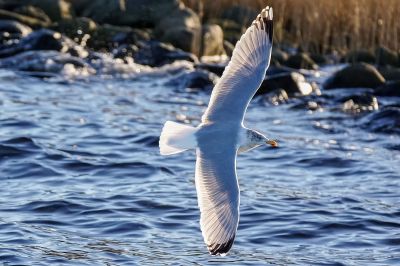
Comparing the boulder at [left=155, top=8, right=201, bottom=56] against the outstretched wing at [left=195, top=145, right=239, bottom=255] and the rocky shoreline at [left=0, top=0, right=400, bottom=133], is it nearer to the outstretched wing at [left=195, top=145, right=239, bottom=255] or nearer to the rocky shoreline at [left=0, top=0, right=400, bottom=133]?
the rocky shoreline at [left=0, top=0, right=400, bottom=133]

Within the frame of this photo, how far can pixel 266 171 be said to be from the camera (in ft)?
32.6

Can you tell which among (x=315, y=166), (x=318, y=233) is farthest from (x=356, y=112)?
(x=318, y=233)

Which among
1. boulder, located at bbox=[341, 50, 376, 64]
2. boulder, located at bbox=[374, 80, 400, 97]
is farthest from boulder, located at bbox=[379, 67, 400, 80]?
boulder, located at bbox=[374, 80, 400, 97]

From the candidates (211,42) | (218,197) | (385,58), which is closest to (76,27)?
(211,42)

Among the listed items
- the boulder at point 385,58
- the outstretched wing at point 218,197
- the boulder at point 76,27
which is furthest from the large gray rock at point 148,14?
the outstretched wing at point 218,197

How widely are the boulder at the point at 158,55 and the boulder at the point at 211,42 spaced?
532 millimetres

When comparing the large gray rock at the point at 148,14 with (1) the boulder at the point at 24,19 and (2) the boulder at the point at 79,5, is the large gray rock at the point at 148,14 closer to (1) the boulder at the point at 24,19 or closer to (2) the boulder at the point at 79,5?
(2) the boulder at the point at 79,5

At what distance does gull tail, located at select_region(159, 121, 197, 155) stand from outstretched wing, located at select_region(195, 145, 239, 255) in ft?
0.56

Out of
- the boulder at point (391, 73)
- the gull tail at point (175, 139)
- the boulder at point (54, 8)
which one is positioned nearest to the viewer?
the gull tail at point (175, 139)

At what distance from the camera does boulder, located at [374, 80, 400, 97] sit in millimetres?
13906

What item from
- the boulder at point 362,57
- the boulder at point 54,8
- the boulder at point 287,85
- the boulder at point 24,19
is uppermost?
the boulder at point 54,8

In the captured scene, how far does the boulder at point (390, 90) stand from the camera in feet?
45.6

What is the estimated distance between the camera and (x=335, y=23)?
17.9m

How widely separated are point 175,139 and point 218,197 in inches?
17.1
